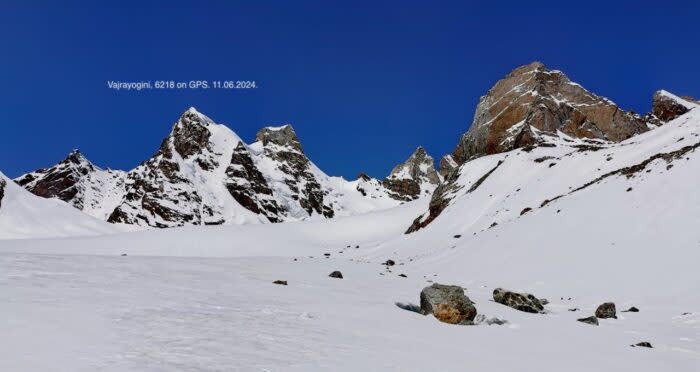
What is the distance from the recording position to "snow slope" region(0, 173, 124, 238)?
89.4 metres

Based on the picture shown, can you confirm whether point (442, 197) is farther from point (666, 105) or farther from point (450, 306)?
point (666, 105)

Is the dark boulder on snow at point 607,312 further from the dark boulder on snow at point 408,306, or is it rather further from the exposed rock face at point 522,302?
the dark boulder on snow at point 408,306

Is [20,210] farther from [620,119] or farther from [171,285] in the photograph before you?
[620,119]

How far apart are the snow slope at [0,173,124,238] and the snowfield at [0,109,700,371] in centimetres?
8446

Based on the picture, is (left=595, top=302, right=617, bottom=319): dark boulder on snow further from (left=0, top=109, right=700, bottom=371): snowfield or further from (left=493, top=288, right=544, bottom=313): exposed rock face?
(left=493, top=288, right=544, bottom=313): exposed rock face

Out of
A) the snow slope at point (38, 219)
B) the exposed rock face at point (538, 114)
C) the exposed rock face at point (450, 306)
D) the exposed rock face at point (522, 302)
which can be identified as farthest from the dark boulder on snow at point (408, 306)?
the snow slope at point (38, 219)

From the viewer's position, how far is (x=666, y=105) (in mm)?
101125

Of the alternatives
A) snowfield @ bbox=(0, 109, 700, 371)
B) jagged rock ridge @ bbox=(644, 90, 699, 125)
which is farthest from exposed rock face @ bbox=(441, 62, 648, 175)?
snowfield @ bbox=(0, 109, 700, 371)

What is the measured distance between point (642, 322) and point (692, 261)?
5.91m

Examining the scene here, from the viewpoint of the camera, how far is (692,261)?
16984 millimetres

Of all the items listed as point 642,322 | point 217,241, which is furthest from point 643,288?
point 217,241

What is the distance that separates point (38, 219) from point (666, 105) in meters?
127

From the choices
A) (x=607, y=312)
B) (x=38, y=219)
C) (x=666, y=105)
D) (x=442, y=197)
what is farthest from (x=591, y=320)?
(x=666, y=105)

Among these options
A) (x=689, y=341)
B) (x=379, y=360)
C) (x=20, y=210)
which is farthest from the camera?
(x=20, y=210)
